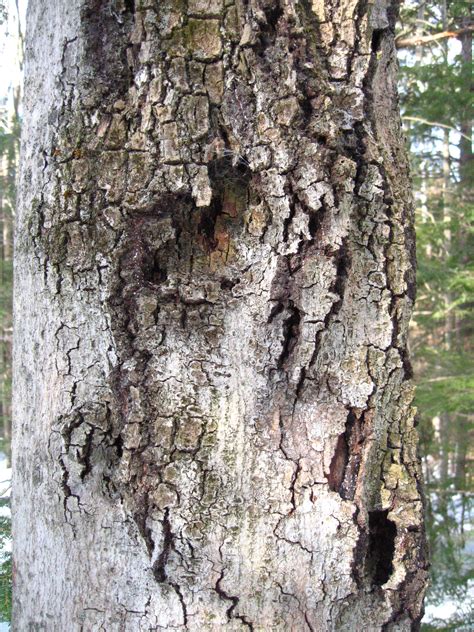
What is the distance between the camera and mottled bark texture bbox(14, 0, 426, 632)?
1.05 metres

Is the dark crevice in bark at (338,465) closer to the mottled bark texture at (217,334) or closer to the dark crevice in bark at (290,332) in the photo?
the mottled bark texture at (217,334)

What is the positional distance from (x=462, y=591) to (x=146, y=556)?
6357mm

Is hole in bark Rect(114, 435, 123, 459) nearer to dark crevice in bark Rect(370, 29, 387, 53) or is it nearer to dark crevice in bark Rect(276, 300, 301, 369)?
Answer: dark crevice in bark Rect(276, 300, 301, 369)

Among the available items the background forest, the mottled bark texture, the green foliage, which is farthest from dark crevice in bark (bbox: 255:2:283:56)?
the green foliage

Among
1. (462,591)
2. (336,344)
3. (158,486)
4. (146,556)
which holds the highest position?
(336,344)

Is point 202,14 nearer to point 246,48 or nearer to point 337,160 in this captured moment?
point 246,48

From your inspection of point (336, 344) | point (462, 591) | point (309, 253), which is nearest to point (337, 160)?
point (309, 253)

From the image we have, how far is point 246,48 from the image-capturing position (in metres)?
1.07

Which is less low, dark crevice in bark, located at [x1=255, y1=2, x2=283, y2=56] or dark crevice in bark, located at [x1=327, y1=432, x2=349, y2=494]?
dark crevice in bark, located at [x1=255, y1=2, x2=283, y2=56]

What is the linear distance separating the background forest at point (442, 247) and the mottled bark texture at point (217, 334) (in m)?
3.62

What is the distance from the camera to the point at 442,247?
938cm

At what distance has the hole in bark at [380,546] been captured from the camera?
44.7 inches

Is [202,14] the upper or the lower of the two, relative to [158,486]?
upper

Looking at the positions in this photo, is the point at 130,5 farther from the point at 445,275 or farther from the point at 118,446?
the point at 445,275
